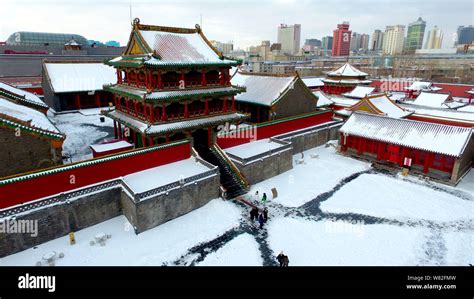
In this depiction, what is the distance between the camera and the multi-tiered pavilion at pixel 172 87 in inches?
872

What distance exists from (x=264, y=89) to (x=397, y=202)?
65.1 ft

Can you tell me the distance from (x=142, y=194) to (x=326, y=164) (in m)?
19.9

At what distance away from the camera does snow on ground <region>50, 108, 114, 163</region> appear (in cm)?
2611

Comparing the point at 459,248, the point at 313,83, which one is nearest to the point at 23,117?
the point at 459,248

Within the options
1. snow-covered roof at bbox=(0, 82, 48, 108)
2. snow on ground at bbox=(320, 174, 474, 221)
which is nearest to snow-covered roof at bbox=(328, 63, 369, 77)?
snow on ground at bbox=(320, 174, 474, 221)

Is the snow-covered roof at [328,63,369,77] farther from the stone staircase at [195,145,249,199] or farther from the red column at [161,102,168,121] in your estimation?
the red column at [161,102,168,121]

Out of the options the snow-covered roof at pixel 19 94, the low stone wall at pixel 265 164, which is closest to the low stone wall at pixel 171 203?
the low stone wall at pixel 265 164

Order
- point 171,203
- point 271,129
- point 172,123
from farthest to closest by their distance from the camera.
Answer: point 271,129 < point 172,123 < point 171,203

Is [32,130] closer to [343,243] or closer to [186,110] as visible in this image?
[186,110]

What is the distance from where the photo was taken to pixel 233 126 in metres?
30.3

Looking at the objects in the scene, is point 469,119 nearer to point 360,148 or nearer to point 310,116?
point 360,148

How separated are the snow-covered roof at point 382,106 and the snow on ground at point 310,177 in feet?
30.1
